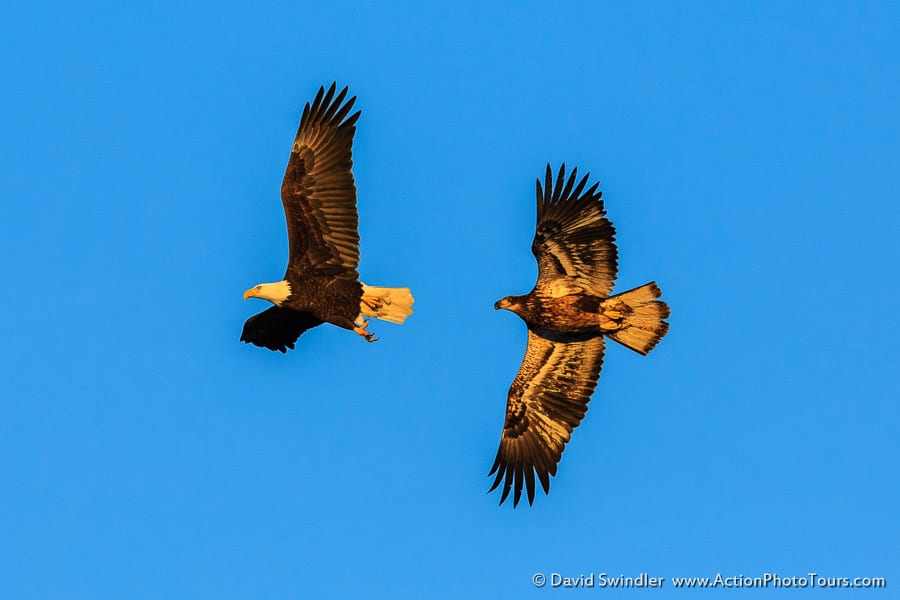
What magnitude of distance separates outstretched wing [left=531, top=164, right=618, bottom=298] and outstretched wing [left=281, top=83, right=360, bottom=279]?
2652mm

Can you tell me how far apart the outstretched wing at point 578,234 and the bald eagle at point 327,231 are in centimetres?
223

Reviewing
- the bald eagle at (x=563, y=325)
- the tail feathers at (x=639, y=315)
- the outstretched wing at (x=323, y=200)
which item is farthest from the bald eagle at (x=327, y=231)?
the tail feathers at (x=639, y=315)

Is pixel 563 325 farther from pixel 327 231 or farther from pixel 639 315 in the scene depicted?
pixel 327 231

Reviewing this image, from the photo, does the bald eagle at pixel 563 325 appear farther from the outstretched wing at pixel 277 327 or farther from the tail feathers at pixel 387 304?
the outstretched wing at pixel 277 327

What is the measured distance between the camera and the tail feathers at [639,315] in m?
16.7

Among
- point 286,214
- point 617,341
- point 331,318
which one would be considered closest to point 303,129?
point 286,214

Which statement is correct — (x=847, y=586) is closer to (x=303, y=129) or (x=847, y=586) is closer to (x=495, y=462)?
(x=495, y=462)

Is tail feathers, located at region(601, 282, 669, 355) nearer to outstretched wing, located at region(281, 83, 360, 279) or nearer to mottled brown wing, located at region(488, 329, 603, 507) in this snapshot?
mottled brown wing, located at region(488, 329, 603, 507)

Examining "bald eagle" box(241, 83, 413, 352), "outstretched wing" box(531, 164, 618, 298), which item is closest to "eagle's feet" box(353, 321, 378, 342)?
"bald eagle" box(241, 83, 413, 352)

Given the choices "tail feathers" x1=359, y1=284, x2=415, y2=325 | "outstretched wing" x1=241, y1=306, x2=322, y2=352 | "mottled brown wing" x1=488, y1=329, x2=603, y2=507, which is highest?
"outstretched wing" x1=241, y1=306, x2=322, y2=352

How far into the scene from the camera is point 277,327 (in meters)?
20.4

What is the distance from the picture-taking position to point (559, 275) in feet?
56.0

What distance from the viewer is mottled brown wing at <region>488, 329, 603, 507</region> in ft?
58.2

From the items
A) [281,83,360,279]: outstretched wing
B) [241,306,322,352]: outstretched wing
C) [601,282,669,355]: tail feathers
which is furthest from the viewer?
[241,306,322,352]: outstretched wing
